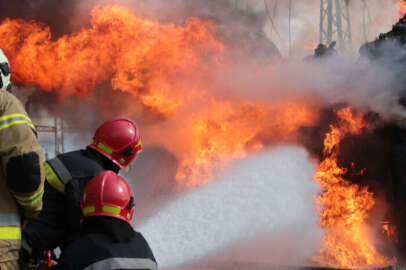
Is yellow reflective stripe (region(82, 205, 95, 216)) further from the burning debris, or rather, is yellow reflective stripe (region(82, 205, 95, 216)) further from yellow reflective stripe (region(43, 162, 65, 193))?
the burning debris

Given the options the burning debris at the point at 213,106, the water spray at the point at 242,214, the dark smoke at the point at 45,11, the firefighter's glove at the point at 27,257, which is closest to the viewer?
the firefighter's glove at the point at 27,257

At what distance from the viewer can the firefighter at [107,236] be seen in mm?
2486

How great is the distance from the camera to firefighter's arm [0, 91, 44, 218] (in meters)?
2.77

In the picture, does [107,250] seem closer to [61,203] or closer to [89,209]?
[89,209]

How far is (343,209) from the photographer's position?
11.8m

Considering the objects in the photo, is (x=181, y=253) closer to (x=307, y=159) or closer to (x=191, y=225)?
(x=191, y=225)

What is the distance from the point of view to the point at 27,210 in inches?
116

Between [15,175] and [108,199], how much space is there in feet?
1.99

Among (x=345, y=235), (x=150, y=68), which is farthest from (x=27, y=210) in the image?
(x=150, y=68)

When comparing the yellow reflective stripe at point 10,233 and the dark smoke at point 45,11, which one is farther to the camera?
the dark smoke at point 45,11

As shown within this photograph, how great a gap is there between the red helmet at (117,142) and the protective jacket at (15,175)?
47.0 inches

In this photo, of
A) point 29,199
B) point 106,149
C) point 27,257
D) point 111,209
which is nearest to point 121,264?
point 111,209

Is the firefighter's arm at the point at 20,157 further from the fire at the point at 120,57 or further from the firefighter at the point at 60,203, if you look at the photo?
the fire at the point at 120,57

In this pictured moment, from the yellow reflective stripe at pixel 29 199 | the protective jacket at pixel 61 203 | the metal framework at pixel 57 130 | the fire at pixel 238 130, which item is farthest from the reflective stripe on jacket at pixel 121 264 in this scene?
the metal framework at pixel 57 130
